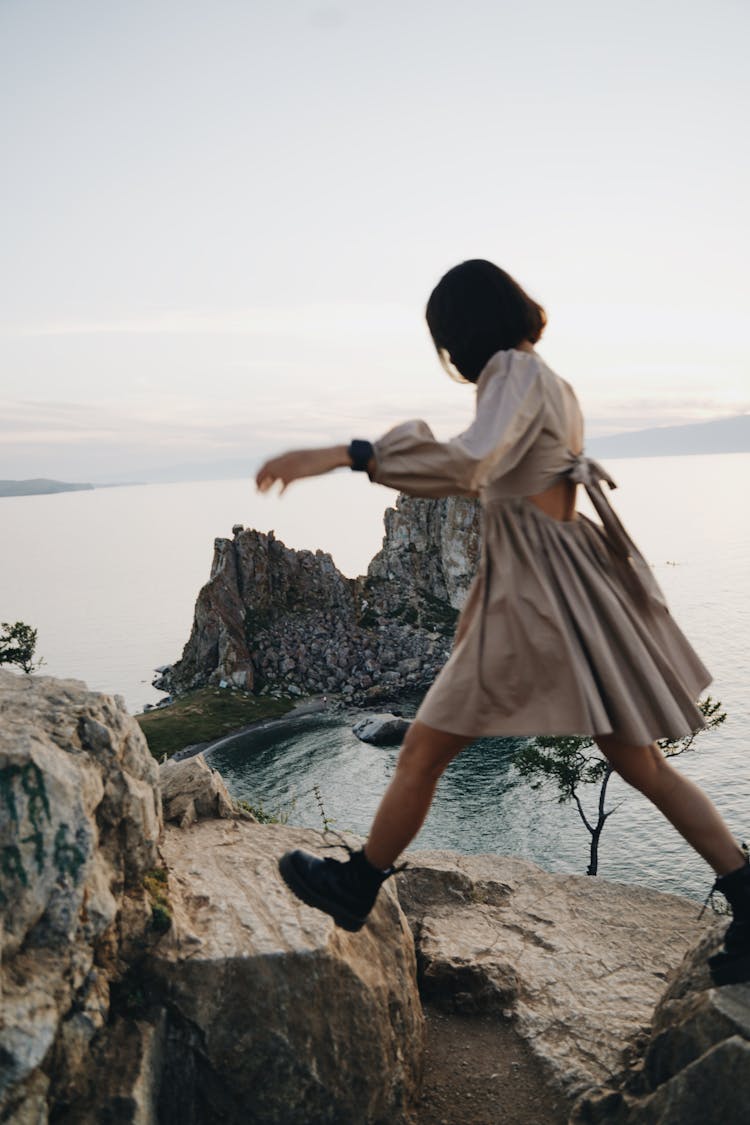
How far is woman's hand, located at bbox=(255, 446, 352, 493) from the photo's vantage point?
3.39 meters

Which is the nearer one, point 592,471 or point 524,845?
point 592,471

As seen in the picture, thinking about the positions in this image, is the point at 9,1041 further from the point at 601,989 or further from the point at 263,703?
the point at 263,703

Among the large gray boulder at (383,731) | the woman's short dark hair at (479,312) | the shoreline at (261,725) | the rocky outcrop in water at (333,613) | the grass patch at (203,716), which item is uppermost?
the woman's short dark hair at (479,312)

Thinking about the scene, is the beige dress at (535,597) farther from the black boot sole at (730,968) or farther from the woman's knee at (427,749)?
the black boot sole at (730,968)

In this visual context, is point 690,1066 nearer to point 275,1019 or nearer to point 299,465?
point 275,1019

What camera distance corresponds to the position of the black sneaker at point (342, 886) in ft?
13.3

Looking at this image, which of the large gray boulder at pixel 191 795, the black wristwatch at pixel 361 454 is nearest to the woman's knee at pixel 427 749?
the black wristwatch at pixel 361 454

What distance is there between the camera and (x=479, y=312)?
3.91 metres

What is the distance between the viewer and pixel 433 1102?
5656mm

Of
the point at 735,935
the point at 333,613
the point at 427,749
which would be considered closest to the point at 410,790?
the point at 427,749

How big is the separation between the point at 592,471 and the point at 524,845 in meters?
46.9

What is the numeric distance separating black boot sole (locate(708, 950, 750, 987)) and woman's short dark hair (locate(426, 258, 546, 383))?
3394 millimetres

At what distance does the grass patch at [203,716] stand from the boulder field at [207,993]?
6230 centimetres

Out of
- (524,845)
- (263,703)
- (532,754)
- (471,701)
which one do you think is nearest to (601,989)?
(471,701)
